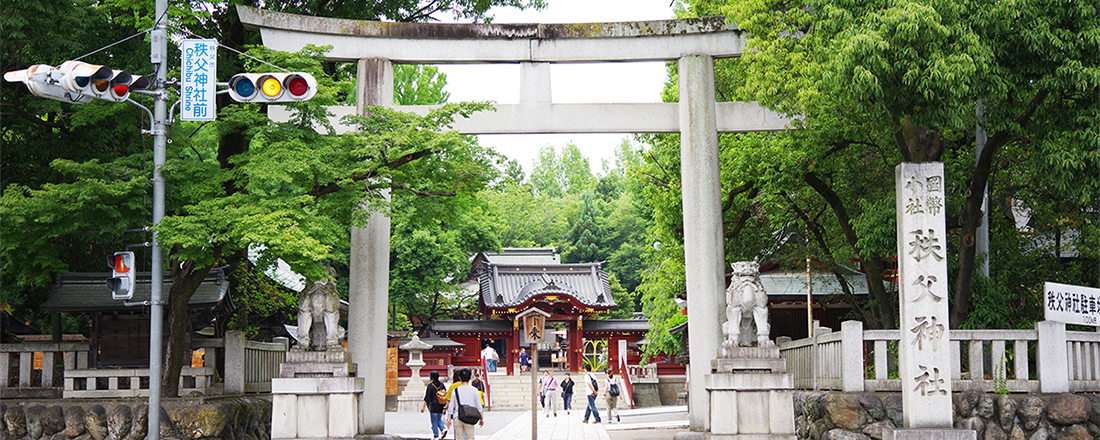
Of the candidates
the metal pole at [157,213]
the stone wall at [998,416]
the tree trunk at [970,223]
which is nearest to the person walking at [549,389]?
the tree trunk at [970,223]

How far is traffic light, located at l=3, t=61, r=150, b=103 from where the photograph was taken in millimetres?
8930

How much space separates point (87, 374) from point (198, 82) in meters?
5.74

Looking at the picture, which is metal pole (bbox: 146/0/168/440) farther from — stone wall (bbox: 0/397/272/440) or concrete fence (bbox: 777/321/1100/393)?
concrete fence (bbox: 777/321/1100/393)

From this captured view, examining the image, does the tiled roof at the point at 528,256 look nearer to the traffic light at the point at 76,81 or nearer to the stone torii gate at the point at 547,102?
the stone torii gate at the point at 547,102

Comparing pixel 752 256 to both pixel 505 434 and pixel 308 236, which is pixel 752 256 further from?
pixel 308 236

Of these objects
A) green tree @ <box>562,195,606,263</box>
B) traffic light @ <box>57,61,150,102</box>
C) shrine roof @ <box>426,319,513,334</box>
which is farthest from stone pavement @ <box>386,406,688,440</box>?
green tree @ <box>562,195,606,263</box>

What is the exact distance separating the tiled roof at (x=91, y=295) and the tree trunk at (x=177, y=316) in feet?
1.45

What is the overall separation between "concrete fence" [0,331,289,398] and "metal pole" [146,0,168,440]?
442cm

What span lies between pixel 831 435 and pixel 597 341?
93.7ft

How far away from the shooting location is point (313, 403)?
13.0 meters

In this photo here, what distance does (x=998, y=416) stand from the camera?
1154 cm

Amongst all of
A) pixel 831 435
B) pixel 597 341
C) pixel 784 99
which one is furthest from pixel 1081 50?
pixel 597 341

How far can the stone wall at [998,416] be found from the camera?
11398 mm

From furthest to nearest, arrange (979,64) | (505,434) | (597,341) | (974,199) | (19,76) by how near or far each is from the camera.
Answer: (597,341), (505,434), (974,199), (979,64), (19,76)
